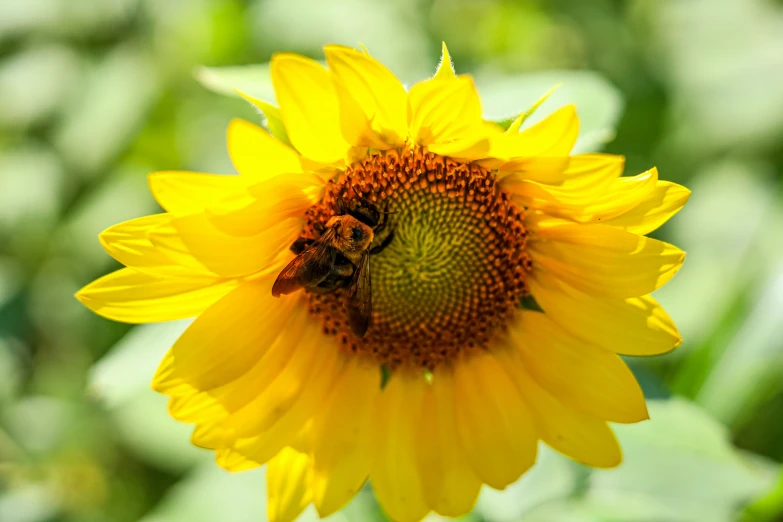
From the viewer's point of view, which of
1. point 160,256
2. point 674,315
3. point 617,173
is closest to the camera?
point 617,173

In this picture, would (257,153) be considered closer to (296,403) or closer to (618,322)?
(296,403)

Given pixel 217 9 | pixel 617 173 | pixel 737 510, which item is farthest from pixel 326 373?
pixel 217 9

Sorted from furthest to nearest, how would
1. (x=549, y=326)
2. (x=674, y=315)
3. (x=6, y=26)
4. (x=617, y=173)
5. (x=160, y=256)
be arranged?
(x=6, y=26)
(x=674, y=315)
(x=549, y=326)
(x=160, y=256)
(x=617, y=173)

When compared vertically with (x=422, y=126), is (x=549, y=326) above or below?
below

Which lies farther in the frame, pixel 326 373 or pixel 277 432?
pixel 326 373

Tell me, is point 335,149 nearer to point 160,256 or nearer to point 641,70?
point 160,256

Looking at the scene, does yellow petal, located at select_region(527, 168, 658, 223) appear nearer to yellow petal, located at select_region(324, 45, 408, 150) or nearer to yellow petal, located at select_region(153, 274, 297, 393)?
yellow petal, located at select_region(324, 45, 408, 150)
